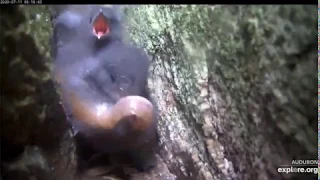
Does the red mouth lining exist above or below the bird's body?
above

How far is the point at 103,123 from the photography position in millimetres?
914

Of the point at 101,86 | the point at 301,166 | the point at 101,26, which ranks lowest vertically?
the point at 301,166

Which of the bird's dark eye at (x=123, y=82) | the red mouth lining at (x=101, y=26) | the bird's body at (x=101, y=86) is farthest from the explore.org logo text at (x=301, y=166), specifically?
the red mouth lining at (x=101, y=26)

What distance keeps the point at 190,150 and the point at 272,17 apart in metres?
0.49

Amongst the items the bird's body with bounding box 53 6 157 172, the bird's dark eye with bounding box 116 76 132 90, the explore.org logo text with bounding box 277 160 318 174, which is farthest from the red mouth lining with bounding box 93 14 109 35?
the explore.org logo text with bounding box 277 160 318 174

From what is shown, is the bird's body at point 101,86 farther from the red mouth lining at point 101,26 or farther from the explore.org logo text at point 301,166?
the explore.org logo text at point 301,166

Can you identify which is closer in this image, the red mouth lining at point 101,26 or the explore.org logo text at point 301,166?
the explore.org logo text at point 301,166

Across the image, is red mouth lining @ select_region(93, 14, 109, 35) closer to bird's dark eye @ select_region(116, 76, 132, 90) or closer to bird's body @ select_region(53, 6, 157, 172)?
bird's body @ select_region(53, 6, 157, 172)

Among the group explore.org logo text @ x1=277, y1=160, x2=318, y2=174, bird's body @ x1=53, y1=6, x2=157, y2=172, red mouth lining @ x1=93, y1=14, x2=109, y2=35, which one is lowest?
explore.org logo text @ x1=277, y1=160, x2=318, y2=174

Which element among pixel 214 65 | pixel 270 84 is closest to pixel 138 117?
pixel 214 65

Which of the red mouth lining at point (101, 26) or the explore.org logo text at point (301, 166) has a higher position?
the red mouth lining at point (101, 26)

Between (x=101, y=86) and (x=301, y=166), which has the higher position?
(x=101, y=86)

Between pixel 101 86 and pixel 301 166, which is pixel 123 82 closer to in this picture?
pixel 101 86

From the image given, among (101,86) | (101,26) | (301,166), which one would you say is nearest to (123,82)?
(101,86)
